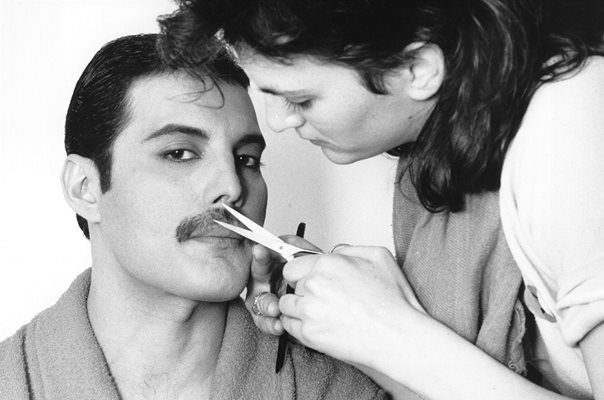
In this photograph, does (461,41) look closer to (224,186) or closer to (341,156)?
(341,156)

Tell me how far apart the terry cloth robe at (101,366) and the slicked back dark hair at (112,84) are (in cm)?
28

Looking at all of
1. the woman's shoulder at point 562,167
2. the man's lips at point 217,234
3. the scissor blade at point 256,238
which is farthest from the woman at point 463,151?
the man's lips at point 217,234

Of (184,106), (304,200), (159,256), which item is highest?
(184,106)

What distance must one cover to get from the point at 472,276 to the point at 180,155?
0.59 m

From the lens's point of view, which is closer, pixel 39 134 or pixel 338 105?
pixel 338 105

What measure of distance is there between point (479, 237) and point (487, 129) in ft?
0.72

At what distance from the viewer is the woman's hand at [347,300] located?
1229 millimetres

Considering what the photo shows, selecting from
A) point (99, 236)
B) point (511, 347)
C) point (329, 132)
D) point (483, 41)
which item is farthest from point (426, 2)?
point (99, 236)

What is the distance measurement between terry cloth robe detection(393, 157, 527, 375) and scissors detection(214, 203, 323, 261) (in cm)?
20

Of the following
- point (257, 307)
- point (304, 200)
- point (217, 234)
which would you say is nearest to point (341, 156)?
point (217, 234)

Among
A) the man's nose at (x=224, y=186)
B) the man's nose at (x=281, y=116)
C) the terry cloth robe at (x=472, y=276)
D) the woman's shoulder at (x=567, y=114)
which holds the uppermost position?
the woman's shoulder at (x=567, y=114)

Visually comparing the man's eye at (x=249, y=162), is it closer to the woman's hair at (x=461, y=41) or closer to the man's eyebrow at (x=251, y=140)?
the man's eyebrow at (x=251, y=140)

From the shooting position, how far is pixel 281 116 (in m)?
1.29

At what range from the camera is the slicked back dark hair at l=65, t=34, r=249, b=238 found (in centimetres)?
161
